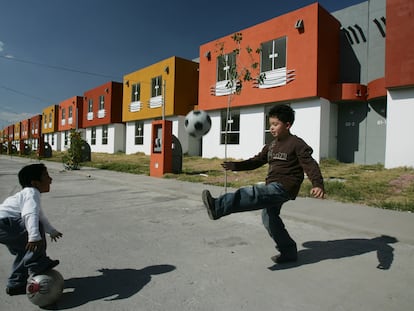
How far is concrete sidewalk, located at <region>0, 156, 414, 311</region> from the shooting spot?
8.44ft

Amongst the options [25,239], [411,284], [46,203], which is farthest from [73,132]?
[411,284]

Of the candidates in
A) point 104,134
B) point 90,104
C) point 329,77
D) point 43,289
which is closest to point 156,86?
point 104,134

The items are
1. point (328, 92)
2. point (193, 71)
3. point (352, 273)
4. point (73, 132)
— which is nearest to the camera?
point (352, 273)

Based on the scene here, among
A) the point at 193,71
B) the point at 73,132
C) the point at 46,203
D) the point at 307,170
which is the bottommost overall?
the point at 46,203

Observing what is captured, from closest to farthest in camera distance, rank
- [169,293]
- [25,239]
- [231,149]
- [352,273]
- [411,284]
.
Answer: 1. [25,239]
2. [169,293]
3. [411,284]
4. [352,273]
5. [231,149]

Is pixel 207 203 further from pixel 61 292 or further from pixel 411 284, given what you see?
pixel 411 284

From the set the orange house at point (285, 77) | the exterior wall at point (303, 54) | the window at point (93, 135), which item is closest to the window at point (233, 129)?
the orange house at point (285, 77)

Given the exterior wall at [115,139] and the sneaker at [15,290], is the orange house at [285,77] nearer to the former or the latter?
the sneaker at [15,290]

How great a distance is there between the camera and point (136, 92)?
27.8 m

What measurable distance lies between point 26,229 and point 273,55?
1604cm

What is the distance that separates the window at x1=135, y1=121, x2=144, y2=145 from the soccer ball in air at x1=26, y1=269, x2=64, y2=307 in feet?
83.7

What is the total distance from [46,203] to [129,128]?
22797 millimetres

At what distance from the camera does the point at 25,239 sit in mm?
2475

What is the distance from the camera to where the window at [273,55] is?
16.1m
